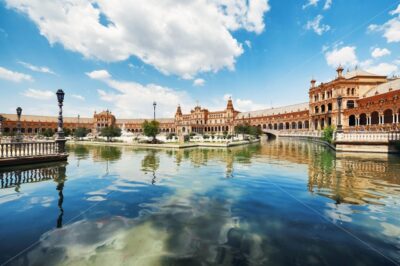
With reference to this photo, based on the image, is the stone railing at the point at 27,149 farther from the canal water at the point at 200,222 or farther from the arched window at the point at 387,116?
the arched window at the point at 387,116

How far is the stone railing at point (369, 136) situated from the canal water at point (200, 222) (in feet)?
46.3

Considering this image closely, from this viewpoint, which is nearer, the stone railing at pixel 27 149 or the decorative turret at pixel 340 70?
the stone railing at pixel 27 149

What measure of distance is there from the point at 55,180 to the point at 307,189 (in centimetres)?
1110

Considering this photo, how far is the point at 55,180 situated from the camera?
353 inches

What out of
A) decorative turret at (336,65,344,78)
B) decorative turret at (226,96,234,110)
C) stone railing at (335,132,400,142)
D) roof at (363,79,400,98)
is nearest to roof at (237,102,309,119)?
decorative turret at (226,96,234,110)

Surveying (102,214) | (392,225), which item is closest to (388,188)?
(392,225)

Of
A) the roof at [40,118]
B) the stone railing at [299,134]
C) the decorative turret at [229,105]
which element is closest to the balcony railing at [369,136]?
the stone railing at [299,134]

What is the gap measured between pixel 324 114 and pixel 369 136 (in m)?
39.8

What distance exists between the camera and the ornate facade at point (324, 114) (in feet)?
130

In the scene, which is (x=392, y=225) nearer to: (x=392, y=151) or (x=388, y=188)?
(x=388, y=188)

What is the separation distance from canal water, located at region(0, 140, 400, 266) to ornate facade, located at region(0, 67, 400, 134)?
20237 mm

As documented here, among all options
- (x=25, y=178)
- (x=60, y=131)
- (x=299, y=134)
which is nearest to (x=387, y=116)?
(x=299, y=134)

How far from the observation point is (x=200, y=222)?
15.7 ft

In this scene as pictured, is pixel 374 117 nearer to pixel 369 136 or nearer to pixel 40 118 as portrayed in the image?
pixel 369 136
